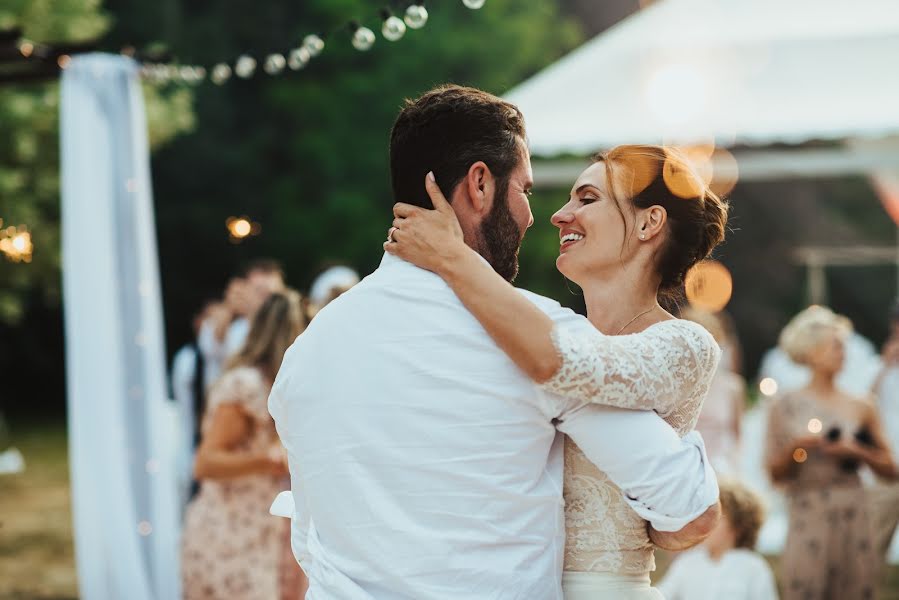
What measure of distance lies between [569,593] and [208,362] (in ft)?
20.4

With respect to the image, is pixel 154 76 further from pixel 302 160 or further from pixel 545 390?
pixel 302 160

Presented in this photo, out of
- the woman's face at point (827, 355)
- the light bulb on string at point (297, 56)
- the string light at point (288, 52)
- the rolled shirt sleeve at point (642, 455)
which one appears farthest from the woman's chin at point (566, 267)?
the woman's face at point (827, 355)

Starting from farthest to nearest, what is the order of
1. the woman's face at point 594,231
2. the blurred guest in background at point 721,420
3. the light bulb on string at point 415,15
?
the blurred guest in background at point 721,420
the light bulb on string at point 415,15
the woman's face at point 594,231

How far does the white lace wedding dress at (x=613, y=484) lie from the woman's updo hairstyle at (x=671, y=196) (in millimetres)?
319

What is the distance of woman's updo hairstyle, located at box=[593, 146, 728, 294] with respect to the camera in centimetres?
237

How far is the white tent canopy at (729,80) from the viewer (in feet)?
23.7

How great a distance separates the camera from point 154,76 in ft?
20.2

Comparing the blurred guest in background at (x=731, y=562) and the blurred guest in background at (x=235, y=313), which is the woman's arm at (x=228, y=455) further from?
the blurred guest in background at (x=731, y=562)

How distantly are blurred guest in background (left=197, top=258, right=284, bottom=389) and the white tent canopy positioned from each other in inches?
81.8

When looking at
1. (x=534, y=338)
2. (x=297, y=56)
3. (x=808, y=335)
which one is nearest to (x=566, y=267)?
(x=534, y=338)

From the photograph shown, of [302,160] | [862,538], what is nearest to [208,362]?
[862,538]

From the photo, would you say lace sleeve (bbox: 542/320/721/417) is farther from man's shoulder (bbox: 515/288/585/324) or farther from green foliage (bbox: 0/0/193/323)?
green foliage (bbox: 0/0/193/323)

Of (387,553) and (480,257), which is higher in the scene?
(480,257)

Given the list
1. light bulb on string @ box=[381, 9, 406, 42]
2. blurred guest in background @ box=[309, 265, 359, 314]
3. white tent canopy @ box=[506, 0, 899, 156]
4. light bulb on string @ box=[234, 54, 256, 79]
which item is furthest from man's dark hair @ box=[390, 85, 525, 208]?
white tent canopy @ box=[506, 0, 899, 156]
